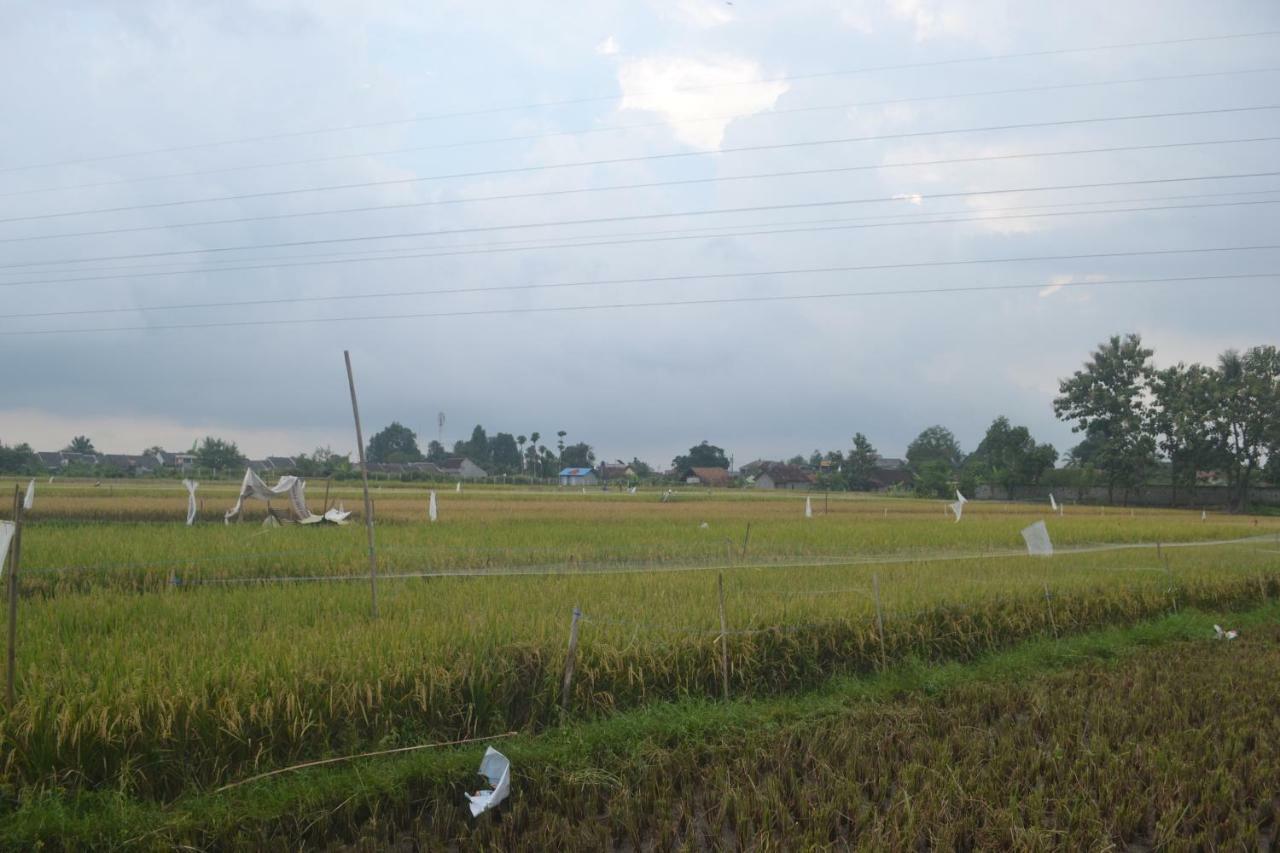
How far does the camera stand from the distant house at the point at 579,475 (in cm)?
8675

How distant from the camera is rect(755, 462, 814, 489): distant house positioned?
81.8m

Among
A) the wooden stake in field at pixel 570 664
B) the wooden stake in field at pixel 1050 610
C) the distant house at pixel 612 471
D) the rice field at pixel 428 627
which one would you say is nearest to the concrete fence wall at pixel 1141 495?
the rice field at pixel 428 627

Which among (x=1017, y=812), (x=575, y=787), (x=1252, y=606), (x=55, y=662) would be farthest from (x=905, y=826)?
(x=1252, y=606)

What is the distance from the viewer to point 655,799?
4.92 meters

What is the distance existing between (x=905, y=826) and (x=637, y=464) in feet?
315

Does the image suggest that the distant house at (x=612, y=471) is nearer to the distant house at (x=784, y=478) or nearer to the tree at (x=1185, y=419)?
the distant house at (x=784, y=478)

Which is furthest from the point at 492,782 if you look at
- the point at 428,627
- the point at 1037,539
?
the point at 1037,539

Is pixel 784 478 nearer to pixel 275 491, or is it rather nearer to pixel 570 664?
pixel 275 491

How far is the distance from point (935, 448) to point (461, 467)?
6062 centimetres

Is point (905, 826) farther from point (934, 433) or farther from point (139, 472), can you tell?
point (934, 433)

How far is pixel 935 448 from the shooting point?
342 feet

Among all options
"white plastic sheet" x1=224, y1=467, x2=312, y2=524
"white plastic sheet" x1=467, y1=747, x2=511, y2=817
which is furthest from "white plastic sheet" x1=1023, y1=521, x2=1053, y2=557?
"white plastic sheet" x1=224, y1=467, x2=312, y2=524

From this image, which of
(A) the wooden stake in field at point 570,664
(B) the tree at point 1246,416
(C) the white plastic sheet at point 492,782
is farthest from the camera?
(B) the tree at point 1246,416

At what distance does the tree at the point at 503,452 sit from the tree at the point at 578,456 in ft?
18.7
